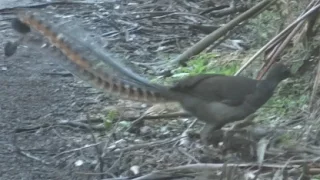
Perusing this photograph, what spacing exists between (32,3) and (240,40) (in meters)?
2.79

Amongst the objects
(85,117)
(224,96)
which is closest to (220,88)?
(224,96)

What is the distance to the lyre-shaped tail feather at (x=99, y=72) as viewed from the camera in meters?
3.90

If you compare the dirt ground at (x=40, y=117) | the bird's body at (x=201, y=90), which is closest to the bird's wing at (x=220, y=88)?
the bird's body at (x=201, y=90)

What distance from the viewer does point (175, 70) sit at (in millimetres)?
5750

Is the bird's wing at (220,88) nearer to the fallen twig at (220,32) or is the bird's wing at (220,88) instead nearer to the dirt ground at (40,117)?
the dirt ground at (40,117)

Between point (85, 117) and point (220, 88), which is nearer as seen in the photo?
point (220, 88)

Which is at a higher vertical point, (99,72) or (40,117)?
(99,72)

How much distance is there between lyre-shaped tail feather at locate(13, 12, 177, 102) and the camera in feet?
12.8

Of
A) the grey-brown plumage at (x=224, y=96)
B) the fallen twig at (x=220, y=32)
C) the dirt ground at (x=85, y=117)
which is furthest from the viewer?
the fallen twig at (x=220, y=32)

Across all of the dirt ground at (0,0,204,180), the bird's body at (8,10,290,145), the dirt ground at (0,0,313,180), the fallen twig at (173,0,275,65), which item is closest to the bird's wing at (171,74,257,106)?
the bird's body at (8,10,290,145)

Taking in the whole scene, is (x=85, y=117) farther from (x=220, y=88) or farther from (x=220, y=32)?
(x=220, y=88)

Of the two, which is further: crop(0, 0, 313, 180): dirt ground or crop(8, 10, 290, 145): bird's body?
crop(0, 0, 313, 180): dirt ground

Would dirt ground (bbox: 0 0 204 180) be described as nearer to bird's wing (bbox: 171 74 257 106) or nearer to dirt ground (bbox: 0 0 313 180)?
dirt ground (bbox: 0 0 313 180)

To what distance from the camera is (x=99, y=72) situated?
391 cm
